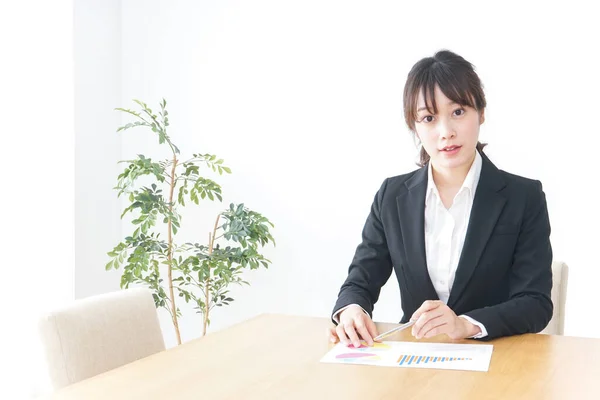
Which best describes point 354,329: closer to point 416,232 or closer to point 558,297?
point 416,232

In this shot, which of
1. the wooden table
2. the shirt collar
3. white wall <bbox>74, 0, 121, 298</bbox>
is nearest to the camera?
the wooden table

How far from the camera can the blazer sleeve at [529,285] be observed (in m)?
1.82

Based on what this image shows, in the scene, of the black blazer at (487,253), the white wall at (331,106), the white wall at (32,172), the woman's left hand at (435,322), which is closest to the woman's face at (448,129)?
the black blazer at (487,253)

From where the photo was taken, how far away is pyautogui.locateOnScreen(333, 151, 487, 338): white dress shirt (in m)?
2.08

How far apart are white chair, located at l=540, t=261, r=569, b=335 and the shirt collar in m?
0.49

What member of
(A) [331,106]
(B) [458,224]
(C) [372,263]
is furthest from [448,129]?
(A) [331,106]

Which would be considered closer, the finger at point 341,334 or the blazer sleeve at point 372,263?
the finger at point 341,334

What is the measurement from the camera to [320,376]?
1.48m

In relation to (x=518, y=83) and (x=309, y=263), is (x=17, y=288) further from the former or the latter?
(x=518, y=83)

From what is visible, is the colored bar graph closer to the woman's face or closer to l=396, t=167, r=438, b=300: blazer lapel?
l=396, t=167, r=438, b=300: blazer lapel

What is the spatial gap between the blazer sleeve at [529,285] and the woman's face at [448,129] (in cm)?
23

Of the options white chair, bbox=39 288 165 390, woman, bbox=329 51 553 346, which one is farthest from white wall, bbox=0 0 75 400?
woman, bbox=329 51 553 346

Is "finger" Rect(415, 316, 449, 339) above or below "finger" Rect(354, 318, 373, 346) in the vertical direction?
above

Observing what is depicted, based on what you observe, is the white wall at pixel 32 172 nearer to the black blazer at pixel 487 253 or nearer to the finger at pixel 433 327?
the black blazer at pixel 487 253
